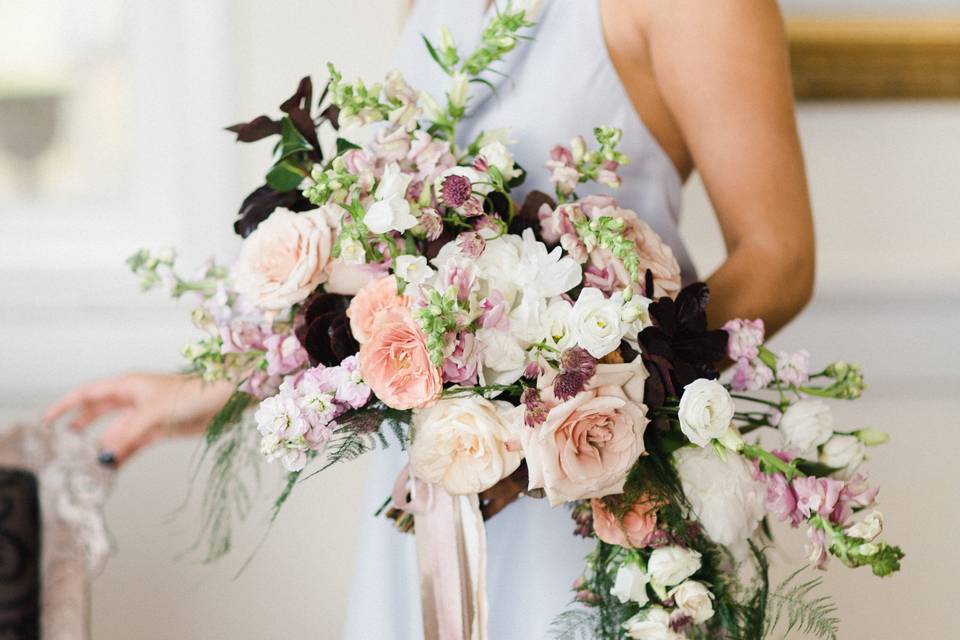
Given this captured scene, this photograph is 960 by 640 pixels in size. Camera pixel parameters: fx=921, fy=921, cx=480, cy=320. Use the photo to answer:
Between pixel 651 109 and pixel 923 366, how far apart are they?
0.86 meters

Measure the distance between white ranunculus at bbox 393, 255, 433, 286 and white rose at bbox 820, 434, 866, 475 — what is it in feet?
1.08

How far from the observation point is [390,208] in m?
0.66

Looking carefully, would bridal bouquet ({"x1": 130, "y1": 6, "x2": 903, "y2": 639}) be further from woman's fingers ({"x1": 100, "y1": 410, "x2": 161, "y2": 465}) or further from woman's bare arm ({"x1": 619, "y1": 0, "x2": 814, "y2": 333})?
woman's fingers ({"x1": 100, "y1": 410, "x2": 161, "y2": 465})

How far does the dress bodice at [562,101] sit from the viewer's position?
2.95 feet

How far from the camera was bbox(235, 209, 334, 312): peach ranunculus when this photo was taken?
68 centimetres

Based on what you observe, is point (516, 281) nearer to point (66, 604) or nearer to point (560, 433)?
point (560, 433)

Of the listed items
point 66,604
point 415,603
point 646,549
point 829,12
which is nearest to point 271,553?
point 66,604

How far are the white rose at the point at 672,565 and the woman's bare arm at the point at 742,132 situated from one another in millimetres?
254

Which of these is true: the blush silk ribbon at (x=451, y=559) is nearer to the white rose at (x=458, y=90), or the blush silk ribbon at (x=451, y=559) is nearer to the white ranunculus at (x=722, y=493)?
the white ranunculus at (x=722, y=493)

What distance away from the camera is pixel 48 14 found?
5.04ft

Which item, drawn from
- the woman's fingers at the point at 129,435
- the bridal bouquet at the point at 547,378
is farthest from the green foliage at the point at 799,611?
the woman's fingers at the point at 129,435

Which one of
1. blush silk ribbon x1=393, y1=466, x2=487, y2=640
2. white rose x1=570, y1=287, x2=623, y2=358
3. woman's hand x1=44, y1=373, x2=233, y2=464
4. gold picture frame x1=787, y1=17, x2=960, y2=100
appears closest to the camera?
white rose x1=570, y1=287, x2=623, y2=358

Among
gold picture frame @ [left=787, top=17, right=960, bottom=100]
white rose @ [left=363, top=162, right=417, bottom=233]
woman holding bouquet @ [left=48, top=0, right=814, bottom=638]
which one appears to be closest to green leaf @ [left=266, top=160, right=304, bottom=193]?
white rose @ [left=363, top=162, right=417, bottom=233]

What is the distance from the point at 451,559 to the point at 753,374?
0.27m
